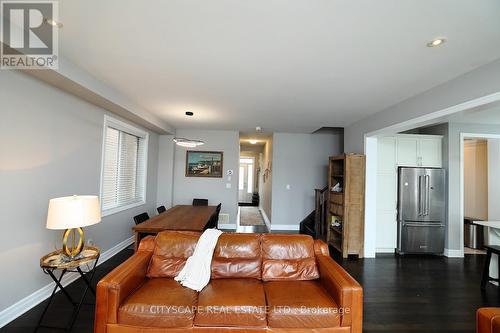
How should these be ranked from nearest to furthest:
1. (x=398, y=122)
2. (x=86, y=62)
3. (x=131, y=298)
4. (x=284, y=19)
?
(x=284, y=19)
(x=131, y=298)
(x=86, y=62)
(x=398, y=122)

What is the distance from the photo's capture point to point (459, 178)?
170 inches

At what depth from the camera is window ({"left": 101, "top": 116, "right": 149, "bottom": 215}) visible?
151 inches

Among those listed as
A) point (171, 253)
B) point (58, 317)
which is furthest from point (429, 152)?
point (58, 317)

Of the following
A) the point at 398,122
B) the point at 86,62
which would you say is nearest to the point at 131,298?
the point at 86,62

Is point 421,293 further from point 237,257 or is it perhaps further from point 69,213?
point 69,213

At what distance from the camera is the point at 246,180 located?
1198cm

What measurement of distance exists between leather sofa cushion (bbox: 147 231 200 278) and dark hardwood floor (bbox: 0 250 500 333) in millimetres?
776

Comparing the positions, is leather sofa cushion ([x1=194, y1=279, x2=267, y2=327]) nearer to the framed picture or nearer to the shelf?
the shelf

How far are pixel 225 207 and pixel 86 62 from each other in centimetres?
439

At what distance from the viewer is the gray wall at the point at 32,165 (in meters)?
2.12

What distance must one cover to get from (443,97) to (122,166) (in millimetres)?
5019

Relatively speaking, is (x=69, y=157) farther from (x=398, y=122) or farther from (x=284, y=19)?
(x=398, y=122)

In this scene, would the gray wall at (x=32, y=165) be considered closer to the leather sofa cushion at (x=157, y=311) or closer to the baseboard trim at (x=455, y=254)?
the leather sofa cushion at (x=157, y=311)

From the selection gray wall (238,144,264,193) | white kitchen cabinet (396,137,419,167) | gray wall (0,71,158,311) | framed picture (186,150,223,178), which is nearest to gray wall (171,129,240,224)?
framed picture (186,150,223,178)
